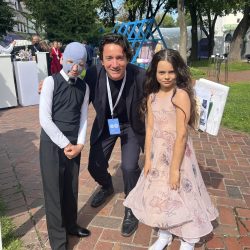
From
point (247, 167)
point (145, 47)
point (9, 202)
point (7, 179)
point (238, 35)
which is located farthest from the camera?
point (238, 35)

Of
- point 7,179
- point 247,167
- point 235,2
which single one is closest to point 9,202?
point 7,179

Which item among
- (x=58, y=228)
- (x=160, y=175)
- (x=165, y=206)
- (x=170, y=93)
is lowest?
(x=58, y=228)

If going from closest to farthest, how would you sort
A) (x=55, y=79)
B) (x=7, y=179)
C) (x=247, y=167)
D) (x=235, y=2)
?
1. (x=55, y=79)
2. (x=7, y=179)
3. (x=247, y=167)
4. (x=235, y=2)

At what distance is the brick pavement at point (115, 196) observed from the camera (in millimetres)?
2998

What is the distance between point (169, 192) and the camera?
8.39 ft

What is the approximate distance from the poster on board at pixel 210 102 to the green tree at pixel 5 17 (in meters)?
19.7

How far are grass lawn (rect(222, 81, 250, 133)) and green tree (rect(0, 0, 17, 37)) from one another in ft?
49.7

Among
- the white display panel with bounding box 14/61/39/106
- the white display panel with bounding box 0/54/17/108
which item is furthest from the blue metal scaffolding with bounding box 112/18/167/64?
the white display panel with bounding box 0/54/17/108

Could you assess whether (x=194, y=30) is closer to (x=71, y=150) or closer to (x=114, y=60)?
(x=114, y=60)

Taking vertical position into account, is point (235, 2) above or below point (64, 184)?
above

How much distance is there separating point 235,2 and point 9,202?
21.2m

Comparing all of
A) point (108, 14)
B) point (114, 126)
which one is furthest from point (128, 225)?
point (108, 14)

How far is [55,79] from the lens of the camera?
2.40 meters

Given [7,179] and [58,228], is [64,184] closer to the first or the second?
[58,228]
